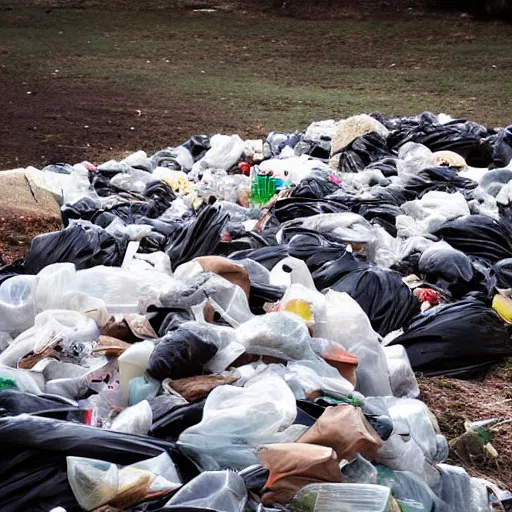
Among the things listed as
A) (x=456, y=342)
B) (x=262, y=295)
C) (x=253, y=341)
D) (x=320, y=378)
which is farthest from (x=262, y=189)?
(x=320, y=378)

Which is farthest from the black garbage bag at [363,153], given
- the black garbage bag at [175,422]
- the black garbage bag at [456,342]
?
the black garbage bag at [175,422]

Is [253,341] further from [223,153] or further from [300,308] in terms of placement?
[223,153]

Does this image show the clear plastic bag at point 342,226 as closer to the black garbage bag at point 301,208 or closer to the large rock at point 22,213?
the black garbage bag at point 301,208

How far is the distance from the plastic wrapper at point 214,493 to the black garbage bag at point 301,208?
10.6 feet

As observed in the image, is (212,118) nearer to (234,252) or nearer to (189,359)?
(234,252)

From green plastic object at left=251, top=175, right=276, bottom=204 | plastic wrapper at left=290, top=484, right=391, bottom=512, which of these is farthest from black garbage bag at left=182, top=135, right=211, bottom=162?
plastic wrapper at left=290, top=484, right=391, bottom=512

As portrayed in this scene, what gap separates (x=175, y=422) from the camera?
9.49ft

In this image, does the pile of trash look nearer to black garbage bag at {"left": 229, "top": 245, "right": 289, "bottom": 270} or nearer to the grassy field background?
black garbage bag at {"left": 229, "top": 245, "right": 289, "bottom": 270}

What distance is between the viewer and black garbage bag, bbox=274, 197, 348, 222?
5.69 meters

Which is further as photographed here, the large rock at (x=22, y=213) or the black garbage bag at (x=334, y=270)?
the large rock at (x=22, y=213)

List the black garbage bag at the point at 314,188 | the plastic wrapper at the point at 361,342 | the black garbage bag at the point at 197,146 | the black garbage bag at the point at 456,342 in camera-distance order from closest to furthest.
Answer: the plastic wrapper at the point at 361,342, the black garbage bag at the point at 456,342, the black garbage bag at the point at 314,188, the black garbage bag at the point at 197,146

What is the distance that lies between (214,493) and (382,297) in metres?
1.97

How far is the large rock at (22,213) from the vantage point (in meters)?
5.42

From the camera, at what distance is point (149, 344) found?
3234 mm
